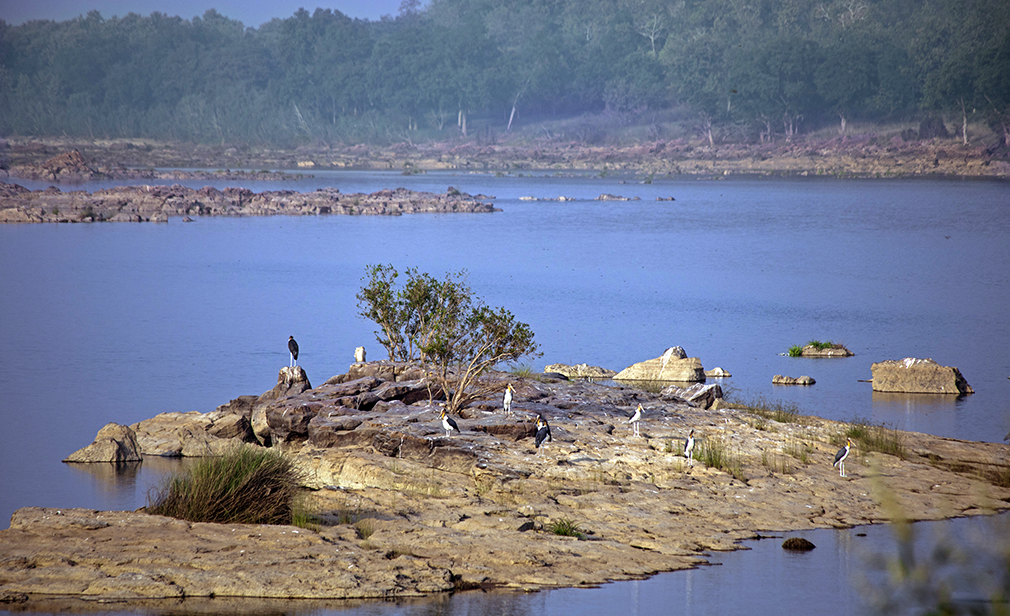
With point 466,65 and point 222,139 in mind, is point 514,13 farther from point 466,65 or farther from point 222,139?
point 222,139

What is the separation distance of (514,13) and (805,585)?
174847 millimetres

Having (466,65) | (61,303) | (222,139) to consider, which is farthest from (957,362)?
(222,139)

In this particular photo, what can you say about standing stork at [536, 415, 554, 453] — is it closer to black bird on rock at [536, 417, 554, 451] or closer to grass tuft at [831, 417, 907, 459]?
black bird on rock at [536, 417, 554, 451]

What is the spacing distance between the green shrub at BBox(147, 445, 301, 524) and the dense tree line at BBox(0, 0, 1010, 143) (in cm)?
10400

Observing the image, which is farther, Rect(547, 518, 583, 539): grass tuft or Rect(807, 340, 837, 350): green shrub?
Rect(807, 340, 837, 350): green shrub

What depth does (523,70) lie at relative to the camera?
150625 mm

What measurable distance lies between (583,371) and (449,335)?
22.6 ft

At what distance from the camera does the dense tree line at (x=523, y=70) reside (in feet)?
389

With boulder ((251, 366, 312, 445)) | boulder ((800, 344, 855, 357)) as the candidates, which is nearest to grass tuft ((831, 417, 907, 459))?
boulder ((251, 366, 312, 445))

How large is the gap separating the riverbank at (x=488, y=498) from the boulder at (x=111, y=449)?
1.36ft

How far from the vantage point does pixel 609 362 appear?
28031mm

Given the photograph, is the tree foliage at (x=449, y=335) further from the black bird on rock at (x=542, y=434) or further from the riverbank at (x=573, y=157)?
the riverbank at (x=573, y=157)

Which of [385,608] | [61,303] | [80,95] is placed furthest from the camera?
[80,95]

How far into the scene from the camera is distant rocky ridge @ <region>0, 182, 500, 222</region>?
69.2 metres
